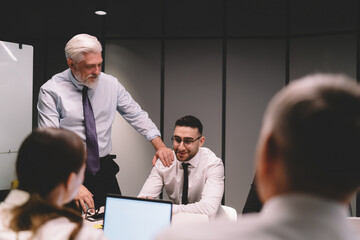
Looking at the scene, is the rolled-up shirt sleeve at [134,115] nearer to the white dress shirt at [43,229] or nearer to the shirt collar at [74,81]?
the shirt collar at [74,81]

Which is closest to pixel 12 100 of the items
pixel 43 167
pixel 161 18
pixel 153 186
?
pixel 153 186

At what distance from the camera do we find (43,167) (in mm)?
972

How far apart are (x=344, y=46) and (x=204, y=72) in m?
1.74

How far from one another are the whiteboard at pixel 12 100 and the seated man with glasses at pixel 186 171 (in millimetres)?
1784

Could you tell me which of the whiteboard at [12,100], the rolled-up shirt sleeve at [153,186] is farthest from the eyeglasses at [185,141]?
the whiteboard at [12,100]

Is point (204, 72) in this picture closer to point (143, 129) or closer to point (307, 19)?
point (307, 19)

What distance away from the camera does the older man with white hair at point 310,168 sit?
486mm

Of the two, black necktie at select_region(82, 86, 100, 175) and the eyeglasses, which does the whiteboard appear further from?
the eyeglasses

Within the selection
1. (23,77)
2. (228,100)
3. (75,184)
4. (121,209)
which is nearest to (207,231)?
(75,184)

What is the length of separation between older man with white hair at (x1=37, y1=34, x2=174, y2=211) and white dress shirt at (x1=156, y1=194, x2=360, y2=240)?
1.93m

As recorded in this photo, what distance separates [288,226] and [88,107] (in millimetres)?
2189

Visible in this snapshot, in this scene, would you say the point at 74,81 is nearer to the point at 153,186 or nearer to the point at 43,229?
the point at 153,186

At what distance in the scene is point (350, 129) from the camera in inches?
19.3

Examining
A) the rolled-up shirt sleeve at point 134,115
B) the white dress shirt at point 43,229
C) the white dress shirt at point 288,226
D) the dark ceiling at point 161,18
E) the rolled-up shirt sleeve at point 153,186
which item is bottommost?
the rolled-up shirt sleeve at point 153,186
